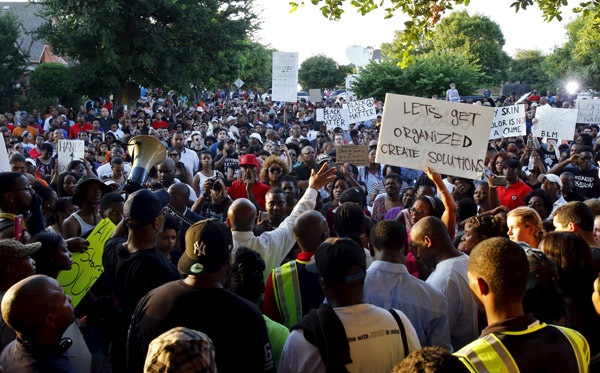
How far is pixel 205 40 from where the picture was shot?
28.5 meters

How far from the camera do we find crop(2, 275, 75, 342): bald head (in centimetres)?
283

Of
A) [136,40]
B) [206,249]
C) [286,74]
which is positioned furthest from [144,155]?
[136,40]

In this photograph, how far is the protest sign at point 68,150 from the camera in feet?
31.9

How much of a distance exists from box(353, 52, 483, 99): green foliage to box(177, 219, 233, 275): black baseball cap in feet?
86.0

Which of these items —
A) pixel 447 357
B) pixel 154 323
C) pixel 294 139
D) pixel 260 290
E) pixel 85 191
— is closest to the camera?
pixel 447 357

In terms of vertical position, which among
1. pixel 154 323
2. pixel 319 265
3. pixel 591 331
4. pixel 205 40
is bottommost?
pixel 591 331

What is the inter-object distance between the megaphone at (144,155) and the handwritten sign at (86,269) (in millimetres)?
1107

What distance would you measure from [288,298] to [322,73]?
6491 cm

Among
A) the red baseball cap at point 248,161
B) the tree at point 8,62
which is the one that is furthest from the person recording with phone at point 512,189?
the tree at point 8,62

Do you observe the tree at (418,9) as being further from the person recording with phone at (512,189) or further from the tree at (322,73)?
the tree at (322,73)

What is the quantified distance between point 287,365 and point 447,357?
3.62ft

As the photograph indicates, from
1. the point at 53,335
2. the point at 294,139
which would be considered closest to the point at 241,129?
the point at 294,139

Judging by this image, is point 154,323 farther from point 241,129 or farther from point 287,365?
point 241,129

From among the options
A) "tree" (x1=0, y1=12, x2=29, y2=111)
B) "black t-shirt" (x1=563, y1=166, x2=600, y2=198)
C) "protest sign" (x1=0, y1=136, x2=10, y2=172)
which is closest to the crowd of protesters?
"protest sign" (x1=0, y1=136, x2=10, y2=172)
